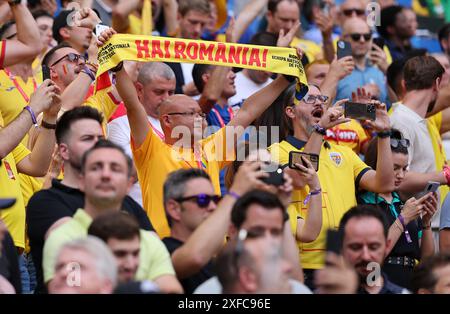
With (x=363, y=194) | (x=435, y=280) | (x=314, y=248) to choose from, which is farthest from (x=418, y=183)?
(x=435, y=280)

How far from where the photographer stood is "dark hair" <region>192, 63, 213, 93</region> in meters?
10.8

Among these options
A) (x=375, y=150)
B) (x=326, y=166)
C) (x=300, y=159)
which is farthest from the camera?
(x=375, y=150)

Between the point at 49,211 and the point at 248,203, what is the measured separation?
4.09 feet

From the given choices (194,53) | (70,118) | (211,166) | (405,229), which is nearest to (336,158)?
(405,229)

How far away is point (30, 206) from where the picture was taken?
7422 millimetres

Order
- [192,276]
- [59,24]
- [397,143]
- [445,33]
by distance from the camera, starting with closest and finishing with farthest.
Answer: [192,276] → [397,143] → [59,24] → [445,33]

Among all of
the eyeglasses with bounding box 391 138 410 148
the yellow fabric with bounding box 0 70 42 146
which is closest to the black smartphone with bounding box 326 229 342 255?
the eyeglasses with bounding box 391 138 410 148

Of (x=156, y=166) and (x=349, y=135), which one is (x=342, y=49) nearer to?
(x=349, y=135)

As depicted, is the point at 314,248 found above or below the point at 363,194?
below

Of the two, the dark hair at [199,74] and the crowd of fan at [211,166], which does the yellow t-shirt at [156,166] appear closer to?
the crowd of fan at [211,166]

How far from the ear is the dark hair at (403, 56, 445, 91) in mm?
3742

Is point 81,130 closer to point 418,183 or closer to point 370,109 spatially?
point 370,109

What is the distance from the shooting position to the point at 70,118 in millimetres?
7809
